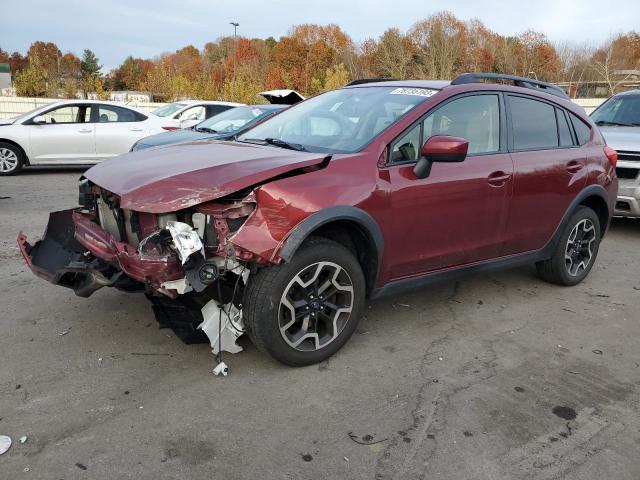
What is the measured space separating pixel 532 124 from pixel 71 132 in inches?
366

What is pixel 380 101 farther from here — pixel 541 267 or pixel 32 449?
pixel 32 449

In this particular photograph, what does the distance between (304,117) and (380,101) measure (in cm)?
64

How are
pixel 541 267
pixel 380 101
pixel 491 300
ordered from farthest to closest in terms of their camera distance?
pixel 541 267 → pixel 491 300 → pixel 380 101

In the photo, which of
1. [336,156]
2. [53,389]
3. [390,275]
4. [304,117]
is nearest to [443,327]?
[390,275]

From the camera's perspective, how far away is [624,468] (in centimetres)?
261

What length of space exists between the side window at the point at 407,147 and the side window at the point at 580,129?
1994 millimetres

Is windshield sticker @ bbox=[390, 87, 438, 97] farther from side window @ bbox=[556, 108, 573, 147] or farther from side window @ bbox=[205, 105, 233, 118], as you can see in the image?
side window @ bbox=[205, 105, 233, 118]

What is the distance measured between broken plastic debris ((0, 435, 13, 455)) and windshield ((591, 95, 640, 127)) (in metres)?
8.29

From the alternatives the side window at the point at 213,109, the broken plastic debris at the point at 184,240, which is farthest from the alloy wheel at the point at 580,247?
the side window at the point at 213,109

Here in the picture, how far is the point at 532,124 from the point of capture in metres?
4.53

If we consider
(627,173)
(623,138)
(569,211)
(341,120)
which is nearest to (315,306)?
(341,120)

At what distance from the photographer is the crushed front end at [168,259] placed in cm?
302

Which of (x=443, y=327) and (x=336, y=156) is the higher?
(x=336, y=156)

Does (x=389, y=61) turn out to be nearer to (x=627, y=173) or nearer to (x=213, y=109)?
(x=213, y=109)
